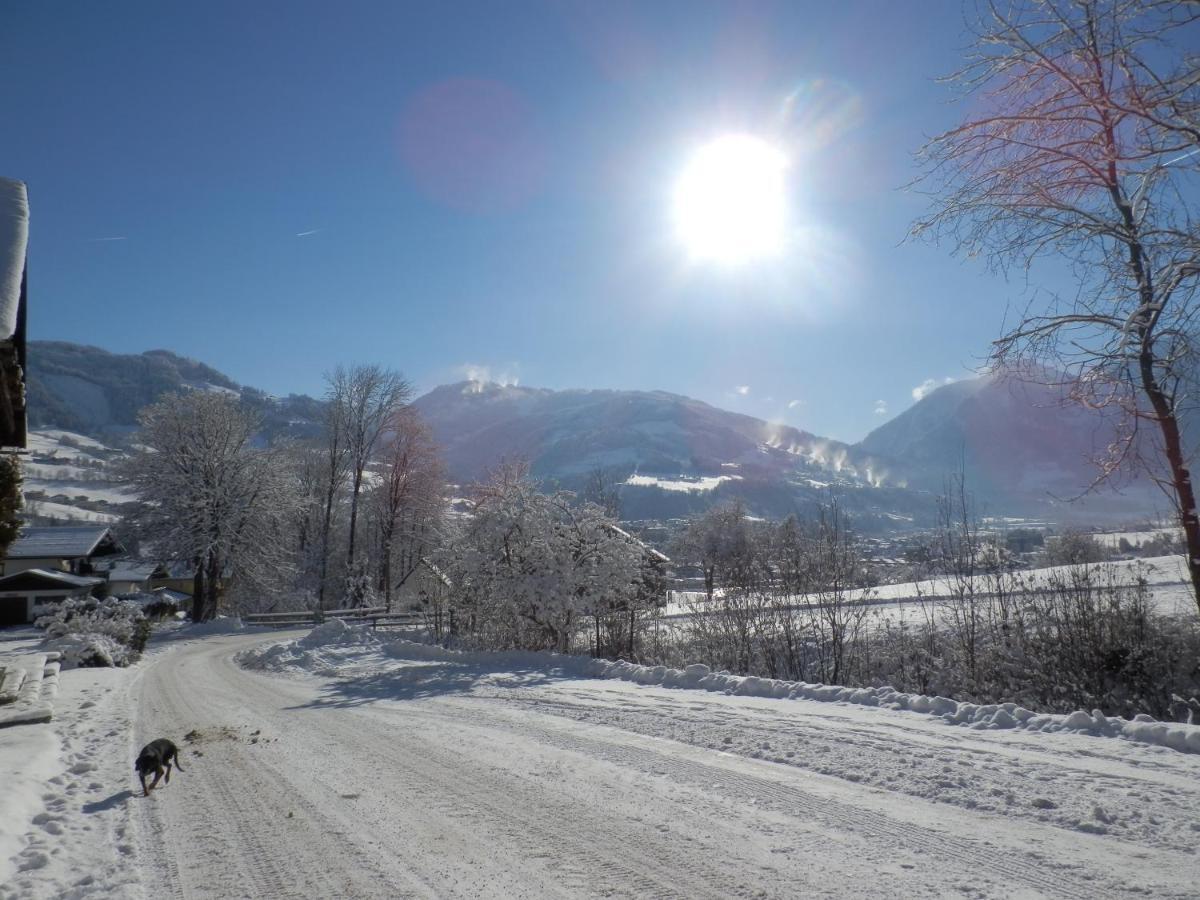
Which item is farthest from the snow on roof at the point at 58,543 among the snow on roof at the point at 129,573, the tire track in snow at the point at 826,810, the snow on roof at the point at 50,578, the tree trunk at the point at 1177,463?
Answer: the tree trunk at the point at 1177,463

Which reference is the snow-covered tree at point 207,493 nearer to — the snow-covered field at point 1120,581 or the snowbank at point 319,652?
the snowbank at point 319,652

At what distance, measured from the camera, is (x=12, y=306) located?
6191 millimetres

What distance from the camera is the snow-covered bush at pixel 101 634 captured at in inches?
777

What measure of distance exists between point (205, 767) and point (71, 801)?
1.28 meters

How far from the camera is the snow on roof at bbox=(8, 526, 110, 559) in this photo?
5038cm

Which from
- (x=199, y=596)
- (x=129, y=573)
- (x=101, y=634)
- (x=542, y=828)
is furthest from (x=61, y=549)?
(x=542, y=828)

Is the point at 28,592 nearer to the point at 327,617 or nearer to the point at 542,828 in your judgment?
the point at 327,617

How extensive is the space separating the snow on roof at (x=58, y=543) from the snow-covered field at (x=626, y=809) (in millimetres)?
52785

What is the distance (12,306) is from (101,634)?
20.6 meters

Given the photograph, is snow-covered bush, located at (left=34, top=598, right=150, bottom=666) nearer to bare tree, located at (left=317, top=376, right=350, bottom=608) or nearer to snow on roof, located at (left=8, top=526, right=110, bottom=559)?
bare tree, located at (left=317, top=376, right=350, bottom=608)

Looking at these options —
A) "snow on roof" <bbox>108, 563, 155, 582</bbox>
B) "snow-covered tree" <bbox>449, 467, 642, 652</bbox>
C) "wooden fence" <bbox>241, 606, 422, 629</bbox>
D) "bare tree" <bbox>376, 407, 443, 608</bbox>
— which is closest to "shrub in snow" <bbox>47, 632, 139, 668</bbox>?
"snow-covered tree" <bbox>449, 467, 642, 652</bbox>

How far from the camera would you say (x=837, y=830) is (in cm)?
474

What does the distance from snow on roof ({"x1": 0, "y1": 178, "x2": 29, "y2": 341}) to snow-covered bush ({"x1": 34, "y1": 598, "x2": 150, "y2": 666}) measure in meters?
15.3

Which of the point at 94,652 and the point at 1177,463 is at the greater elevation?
the point at 1177,463
